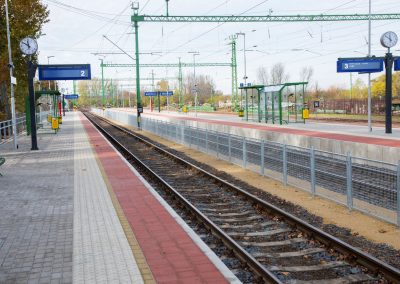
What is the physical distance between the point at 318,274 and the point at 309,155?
536cm

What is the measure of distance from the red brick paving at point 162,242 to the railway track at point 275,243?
56 centimetres

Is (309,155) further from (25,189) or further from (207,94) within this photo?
(207,94)

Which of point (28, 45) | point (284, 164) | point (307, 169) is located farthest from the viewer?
point (28, 45)

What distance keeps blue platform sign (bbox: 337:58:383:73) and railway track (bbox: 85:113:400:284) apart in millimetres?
14361

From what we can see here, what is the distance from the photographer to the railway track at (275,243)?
6012 mm

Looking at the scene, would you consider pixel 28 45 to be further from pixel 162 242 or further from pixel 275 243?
pixel 275 243

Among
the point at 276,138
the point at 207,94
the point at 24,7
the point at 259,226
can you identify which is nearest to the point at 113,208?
the point at 259,226

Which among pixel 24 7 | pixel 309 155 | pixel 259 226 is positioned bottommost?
pixel 259 226

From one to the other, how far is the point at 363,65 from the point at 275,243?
18999 mm

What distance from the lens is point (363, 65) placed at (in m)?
24.4

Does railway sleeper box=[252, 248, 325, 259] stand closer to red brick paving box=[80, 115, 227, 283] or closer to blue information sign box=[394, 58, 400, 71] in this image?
red brick paving box=[80, 115, 227, 283]

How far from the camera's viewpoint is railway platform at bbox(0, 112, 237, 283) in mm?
5841

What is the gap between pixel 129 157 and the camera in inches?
815

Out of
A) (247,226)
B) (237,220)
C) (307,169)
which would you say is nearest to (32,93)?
(307,169)
